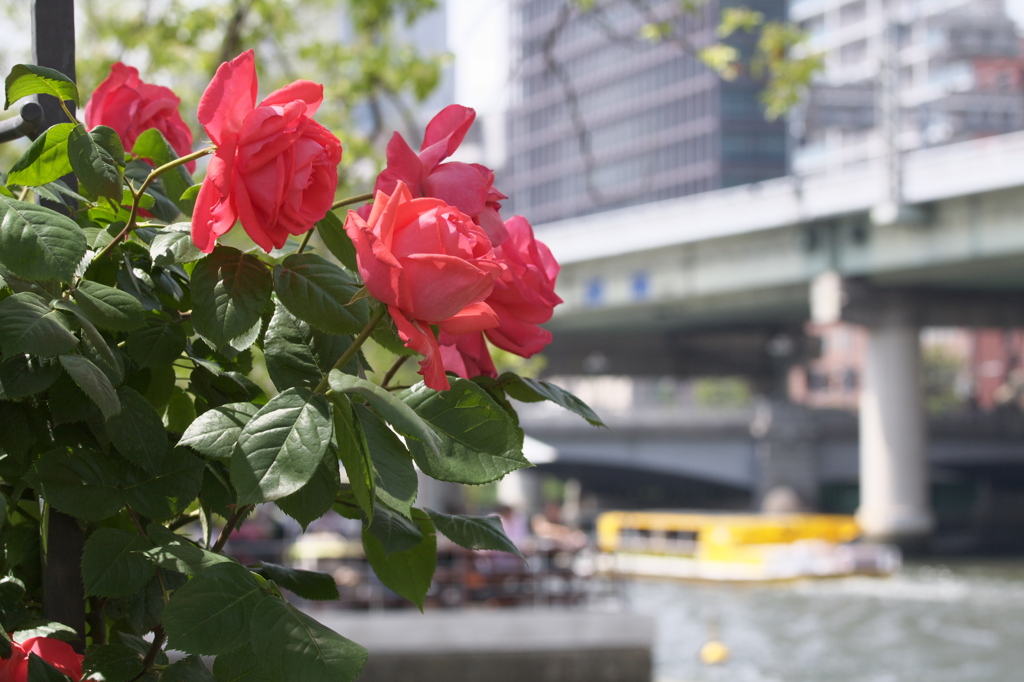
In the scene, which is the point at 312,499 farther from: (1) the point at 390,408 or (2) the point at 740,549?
(2) the point at 740,549

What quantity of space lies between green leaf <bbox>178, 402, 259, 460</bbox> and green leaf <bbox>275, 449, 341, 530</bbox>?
60 millimetres

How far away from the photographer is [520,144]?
109m

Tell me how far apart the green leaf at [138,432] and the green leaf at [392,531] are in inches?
8.1

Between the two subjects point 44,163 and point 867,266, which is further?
point 867,266

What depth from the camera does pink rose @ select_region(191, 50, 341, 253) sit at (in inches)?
36.6

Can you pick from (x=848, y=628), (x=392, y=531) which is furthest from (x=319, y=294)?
(x=848, y=628)

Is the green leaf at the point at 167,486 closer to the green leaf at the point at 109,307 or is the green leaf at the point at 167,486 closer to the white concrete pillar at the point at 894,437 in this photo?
the green leaf at the point at 109,307

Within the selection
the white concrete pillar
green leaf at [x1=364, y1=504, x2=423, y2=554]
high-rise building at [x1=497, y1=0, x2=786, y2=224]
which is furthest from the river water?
high-rise building at [x1=497, y1=0, x2=786, y2=224]

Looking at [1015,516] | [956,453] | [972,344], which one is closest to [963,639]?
[956,453]

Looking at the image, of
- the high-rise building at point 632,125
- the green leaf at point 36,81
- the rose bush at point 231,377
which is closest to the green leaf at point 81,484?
the rose bush at point 231,377

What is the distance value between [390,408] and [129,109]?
716 millimetres

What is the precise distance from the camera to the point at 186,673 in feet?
3.15

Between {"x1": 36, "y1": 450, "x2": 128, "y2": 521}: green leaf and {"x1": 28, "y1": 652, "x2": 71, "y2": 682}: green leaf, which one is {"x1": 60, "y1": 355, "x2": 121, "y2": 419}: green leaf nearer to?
{"x1": 36, "y1": 450, "x2": 128, "y2": 521}: green leaf

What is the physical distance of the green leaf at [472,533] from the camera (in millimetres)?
1109
